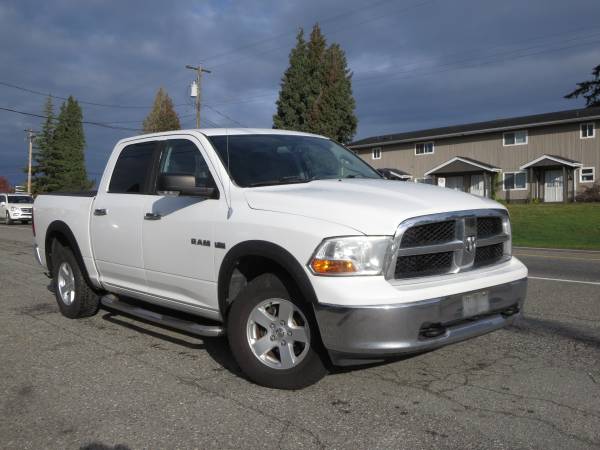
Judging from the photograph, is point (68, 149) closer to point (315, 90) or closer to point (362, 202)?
point (315, 90)

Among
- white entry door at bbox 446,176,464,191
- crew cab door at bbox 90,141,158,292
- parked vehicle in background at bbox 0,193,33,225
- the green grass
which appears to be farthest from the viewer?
white entry door at bbox 446,176,464,191

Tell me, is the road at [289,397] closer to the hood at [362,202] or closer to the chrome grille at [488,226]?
the chrome grille at [488,226]

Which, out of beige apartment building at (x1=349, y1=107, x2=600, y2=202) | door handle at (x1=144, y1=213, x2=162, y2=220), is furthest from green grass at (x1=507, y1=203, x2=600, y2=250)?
door handle at (x1=144, y1=213, x2=162, y2=220)

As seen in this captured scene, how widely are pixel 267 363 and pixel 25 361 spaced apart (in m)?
2.24

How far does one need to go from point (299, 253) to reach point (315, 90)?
4451cm

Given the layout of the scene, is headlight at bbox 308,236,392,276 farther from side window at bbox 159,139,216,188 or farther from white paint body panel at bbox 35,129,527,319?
side window at bbox 159,139,216,188

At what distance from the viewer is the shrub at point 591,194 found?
33938 mm

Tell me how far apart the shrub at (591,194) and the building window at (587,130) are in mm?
3332

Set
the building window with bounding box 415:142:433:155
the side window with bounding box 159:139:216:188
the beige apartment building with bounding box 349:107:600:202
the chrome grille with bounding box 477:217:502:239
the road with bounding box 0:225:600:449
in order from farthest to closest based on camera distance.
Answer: the building window with bounding box 415:142:433:155, the beige apartment building with bounding box 349:107:600:202, the side window with bounding box 159:139:216:188, the chrome grille with bounding box 477:217:502:239, the road with bounding box 0:225:600:449

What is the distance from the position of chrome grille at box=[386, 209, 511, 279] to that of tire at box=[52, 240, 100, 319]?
156 inches

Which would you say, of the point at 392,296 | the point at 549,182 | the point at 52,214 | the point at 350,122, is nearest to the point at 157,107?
the point at 350,122

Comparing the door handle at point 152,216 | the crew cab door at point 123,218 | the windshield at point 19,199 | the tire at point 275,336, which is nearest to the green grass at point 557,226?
the crew cab door at point 123,218

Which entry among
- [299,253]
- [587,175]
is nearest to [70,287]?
[299,253]

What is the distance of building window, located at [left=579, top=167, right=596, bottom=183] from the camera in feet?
117
